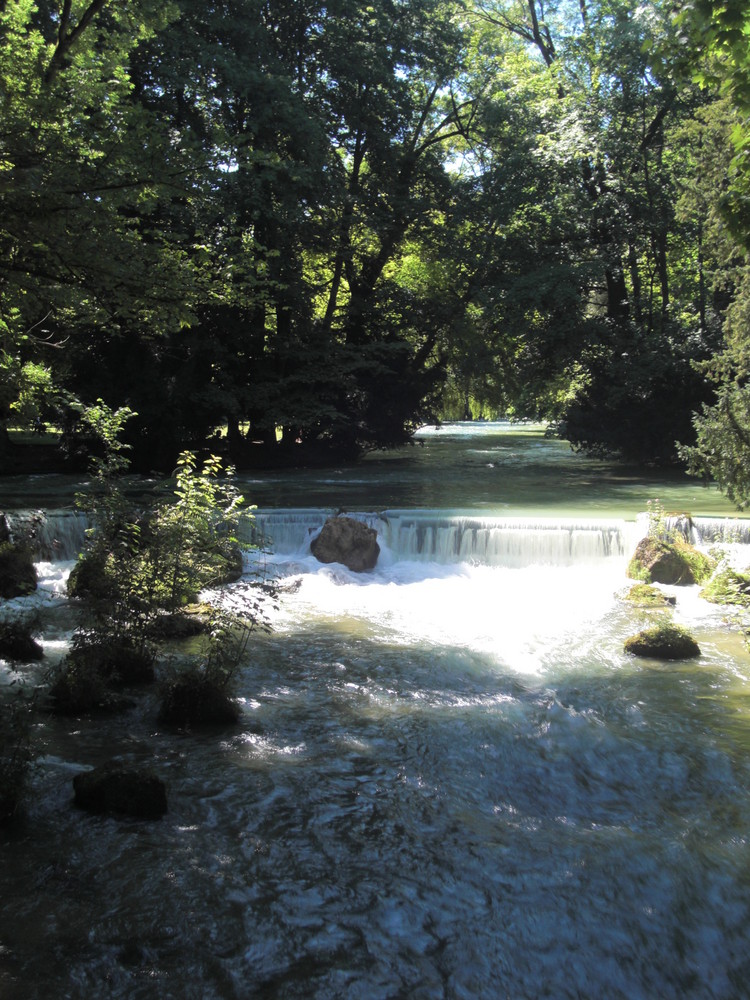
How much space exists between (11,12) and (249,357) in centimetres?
1492

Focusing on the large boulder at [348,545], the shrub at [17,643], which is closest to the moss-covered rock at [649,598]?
the large boulder at [348,545]

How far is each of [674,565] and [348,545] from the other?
5.42 m

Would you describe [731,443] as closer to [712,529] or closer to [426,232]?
[712,529]

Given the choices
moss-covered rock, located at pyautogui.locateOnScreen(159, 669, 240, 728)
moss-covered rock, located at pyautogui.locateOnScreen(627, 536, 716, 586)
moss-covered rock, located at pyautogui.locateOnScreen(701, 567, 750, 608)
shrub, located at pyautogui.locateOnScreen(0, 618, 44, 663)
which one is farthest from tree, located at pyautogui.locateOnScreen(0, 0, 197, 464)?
moss-covered rock, located at pyautogui.locateOnScreen(627, 536, 716, 586)

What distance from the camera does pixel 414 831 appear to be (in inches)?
209

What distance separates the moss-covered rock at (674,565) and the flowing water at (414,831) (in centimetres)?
219

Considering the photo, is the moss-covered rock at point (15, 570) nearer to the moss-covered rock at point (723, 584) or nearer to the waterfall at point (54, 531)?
the waterfall at point (54, 531)

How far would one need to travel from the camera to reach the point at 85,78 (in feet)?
28.2

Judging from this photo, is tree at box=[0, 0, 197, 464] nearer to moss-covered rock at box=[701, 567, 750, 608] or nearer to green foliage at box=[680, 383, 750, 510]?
green foliage at box=[680, 383, 750, 510]

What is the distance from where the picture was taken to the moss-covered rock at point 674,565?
13.0 metres

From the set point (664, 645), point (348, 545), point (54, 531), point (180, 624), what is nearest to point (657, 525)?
point (664, 645)

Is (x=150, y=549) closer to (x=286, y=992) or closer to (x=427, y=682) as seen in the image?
(x=427, y=682)

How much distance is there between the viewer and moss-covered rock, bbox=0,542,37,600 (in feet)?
36.9

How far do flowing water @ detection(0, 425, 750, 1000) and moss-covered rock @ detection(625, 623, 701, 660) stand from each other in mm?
160
